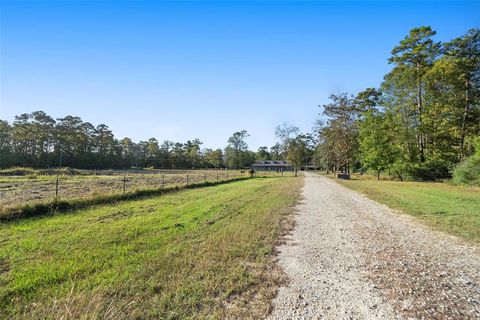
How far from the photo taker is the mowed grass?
3119 mm

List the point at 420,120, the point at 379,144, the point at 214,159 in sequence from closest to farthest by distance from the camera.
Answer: the point at 420,120 → the point at 379,144 → the point at 214,159

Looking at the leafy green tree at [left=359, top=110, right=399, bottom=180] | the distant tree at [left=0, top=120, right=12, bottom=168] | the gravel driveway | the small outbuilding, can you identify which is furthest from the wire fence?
the small outbuilding

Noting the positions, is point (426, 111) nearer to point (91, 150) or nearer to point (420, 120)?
point (420, 120)

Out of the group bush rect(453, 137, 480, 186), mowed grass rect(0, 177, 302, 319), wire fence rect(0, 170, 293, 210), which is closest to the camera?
mowed grass rect(0, 177, 302, 319)

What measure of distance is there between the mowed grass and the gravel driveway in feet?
1.69

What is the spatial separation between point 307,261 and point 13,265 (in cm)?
551

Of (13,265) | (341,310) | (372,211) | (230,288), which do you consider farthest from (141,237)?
(372,211)

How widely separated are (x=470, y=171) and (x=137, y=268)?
89.7ft

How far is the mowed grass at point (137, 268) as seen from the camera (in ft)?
10.2

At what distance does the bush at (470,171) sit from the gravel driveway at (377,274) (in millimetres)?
19072

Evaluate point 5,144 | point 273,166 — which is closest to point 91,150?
point 5,144

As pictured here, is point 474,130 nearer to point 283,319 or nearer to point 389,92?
point 389,92

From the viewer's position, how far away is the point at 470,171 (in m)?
20.8

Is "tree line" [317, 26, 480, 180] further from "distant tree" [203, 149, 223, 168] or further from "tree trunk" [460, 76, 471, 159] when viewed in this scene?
"distant tree" [203, 149, 223, 168]
